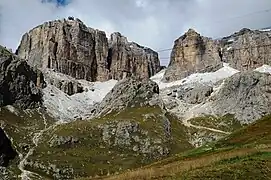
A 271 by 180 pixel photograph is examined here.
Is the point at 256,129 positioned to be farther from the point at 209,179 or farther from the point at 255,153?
the point at 209,179

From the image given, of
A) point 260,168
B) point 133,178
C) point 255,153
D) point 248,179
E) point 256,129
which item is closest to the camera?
point 248,179

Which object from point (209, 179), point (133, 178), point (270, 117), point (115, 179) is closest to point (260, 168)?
point (209, 179)

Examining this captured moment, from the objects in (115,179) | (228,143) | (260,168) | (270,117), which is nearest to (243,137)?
(228,143)

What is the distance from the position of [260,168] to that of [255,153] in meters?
9.32

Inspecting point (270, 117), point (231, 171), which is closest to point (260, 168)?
point (231, 171)

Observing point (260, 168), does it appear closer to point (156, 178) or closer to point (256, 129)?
point (156, 178)

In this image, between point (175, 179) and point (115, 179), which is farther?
point (115, 179)

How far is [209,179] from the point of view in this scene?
108 feet

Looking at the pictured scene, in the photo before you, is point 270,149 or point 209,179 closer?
point 209,179

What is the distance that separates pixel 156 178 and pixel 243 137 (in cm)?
4208

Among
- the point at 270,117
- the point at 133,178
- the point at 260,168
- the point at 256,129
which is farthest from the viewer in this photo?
the point at 270,117

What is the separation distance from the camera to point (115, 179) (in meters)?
44.7

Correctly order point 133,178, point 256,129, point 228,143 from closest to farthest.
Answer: point 133,178, point 228,143, point 256,129

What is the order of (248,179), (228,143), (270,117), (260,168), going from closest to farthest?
(248,179)
(260,168)
(228,143)
(270,117)
